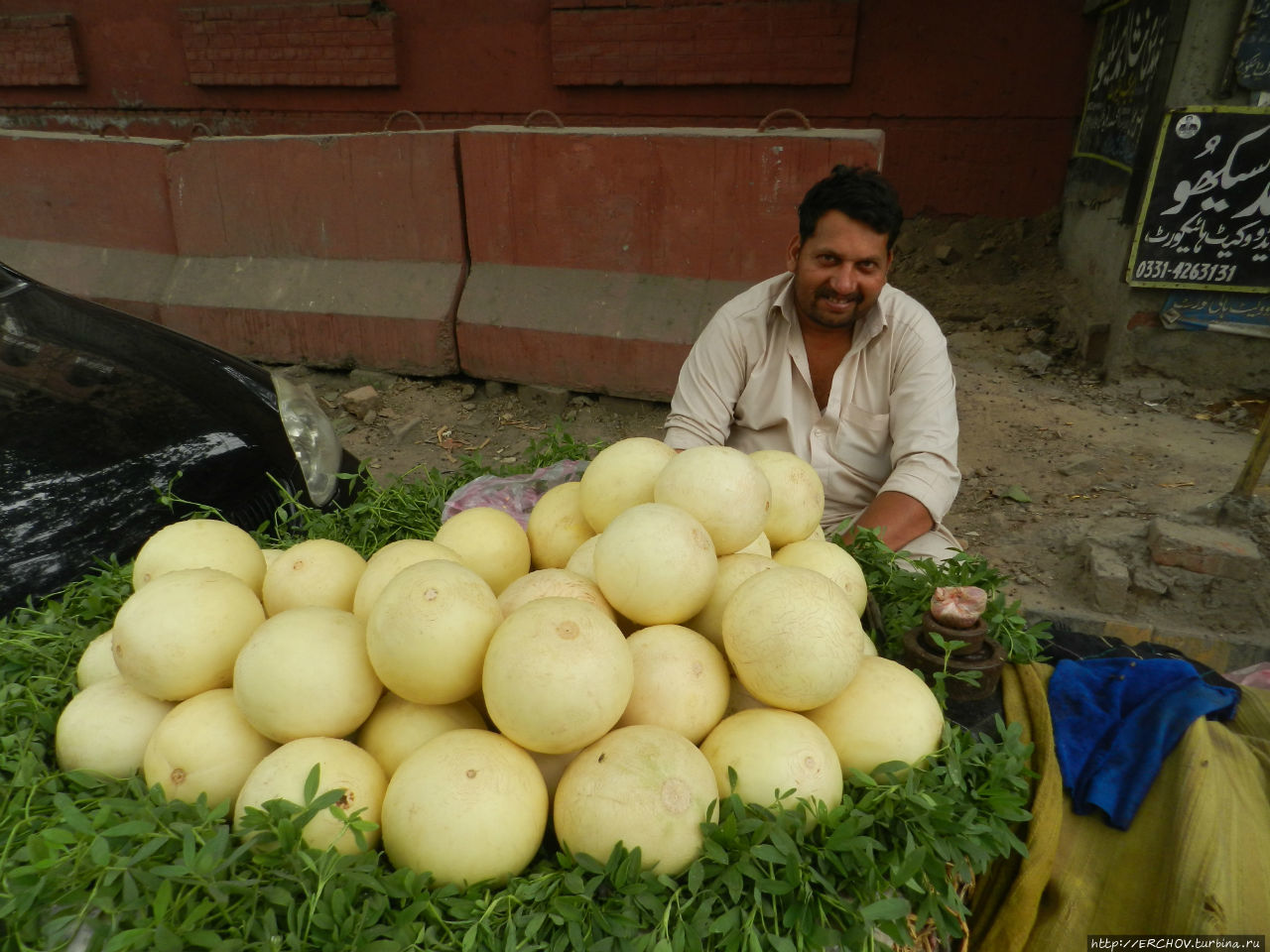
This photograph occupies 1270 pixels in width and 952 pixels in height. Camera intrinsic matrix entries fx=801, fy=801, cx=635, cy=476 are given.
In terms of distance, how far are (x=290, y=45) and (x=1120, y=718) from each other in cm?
913

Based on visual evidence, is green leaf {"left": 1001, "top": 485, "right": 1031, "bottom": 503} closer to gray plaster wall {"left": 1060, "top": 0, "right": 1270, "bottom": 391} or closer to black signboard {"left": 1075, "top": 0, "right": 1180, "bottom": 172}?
gray plaster wall {"left": 1060, "top": 0, "right": 1270, "bottom": 391}

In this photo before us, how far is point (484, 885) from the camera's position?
1.10m

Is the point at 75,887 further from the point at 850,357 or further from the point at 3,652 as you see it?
the point at 850,357

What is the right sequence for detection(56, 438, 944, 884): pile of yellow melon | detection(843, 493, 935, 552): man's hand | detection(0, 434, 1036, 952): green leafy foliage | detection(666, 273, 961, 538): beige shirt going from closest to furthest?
detection(0, 434, 1036, 952): green leafy foliage → detection(56, 438, 944, 884): pile of yellow melon → detection(843, 493, 935, 552): man's hand → detection(666, 273, 961, 538): beige shirt

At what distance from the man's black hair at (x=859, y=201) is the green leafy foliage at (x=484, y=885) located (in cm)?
191

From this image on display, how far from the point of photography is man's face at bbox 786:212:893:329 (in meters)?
2.68

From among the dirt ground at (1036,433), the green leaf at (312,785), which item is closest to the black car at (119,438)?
the green leaf at (312,785)

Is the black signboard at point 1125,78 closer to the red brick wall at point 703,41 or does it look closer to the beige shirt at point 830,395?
the red brick wall at point 703,41

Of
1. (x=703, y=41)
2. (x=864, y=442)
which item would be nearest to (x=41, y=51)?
(x=703, y=41)

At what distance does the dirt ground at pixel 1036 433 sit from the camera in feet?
11.7

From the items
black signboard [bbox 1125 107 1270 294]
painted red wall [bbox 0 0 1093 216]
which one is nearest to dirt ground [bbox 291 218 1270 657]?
painted red wall [bbox 0 0 1093 216]

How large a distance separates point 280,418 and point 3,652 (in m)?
1.19

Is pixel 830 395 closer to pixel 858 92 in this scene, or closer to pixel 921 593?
pixel 921 593

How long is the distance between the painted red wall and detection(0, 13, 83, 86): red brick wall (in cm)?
57
